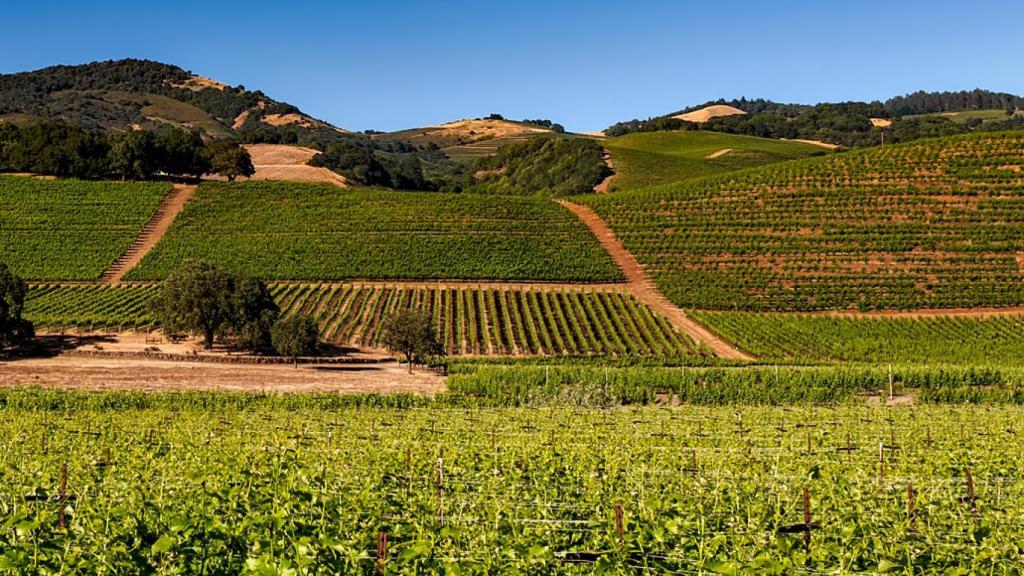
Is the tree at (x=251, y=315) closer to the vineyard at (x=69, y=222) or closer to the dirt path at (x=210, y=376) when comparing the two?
the dirt path at (x=210, y=376)

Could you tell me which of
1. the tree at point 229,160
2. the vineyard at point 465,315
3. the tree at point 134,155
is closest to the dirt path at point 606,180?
the tree at point 229,160

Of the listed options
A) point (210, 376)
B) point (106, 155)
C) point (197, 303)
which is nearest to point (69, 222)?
point (106, 155)

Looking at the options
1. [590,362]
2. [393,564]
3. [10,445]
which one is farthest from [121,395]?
[393,564]

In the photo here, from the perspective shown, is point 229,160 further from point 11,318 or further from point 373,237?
point 11,318

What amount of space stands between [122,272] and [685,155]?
4695 inches

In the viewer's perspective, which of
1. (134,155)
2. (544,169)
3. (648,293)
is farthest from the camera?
(544,169)

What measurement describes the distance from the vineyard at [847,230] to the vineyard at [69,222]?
2185 inches

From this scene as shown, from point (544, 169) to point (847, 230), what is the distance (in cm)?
8663

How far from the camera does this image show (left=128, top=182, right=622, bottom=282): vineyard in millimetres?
76500

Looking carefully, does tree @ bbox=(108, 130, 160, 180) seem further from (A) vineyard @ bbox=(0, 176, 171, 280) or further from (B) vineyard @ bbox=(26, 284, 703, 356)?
(B) vineyard @ bbox=(26, 284, 703, 356)

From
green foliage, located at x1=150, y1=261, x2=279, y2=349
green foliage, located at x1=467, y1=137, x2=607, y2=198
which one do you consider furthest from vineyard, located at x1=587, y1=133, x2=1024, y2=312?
green foliage, located at x1=150, y1=261, x2=279, y2=349

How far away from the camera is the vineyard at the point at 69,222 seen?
251ft

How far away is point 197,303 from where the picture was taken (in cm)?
5412

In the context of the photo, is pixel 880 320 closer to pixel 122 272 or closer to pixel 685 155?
pixel 122 272
